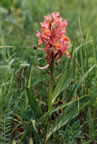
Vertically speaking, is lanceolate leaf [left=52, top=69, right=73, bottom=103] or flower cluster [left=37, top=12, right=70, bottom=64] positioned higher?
flower cluster [left=37, top=12, right=70, bottom=64]

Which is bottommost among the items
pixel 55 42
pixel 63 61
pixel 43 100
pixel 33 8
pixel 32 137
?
pixel 32 137

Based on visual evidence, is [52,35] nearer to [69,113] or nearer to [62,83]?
[62,83]

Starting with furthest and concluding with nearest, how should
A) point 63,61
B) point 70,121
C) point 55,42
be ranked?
point 63,61 < point 70,121 < point 55,42

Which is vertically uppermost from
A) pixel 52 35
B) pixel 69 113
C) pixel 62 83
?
pixel 52 35

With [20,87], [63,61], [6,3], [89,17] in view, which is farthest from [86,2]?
[20,87]

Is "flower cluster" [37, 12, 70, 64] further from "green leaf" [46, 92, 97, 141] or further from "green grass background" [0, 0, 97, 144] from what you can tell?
"green leaf" [46, 92, 97, 141]

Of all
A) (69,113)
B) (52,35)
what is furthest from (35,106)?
(52,35)

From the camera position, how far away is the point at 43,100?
2.03 metres

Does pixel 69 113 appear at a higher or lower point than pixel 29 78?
lower

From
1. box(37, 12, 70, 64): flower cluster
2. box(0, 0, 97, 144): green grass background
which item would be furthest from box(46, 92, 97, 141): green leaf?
box(37, 12, 70, 64): flower cluster

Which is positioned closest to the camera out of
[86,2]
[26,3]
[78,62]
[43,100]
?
[43,100]

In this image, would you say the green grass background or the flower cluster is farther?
the green grass background

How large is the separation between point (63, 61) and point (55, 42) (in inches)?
32.0

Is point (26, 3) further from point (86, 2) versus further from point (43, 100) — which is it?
point (43, 100)
